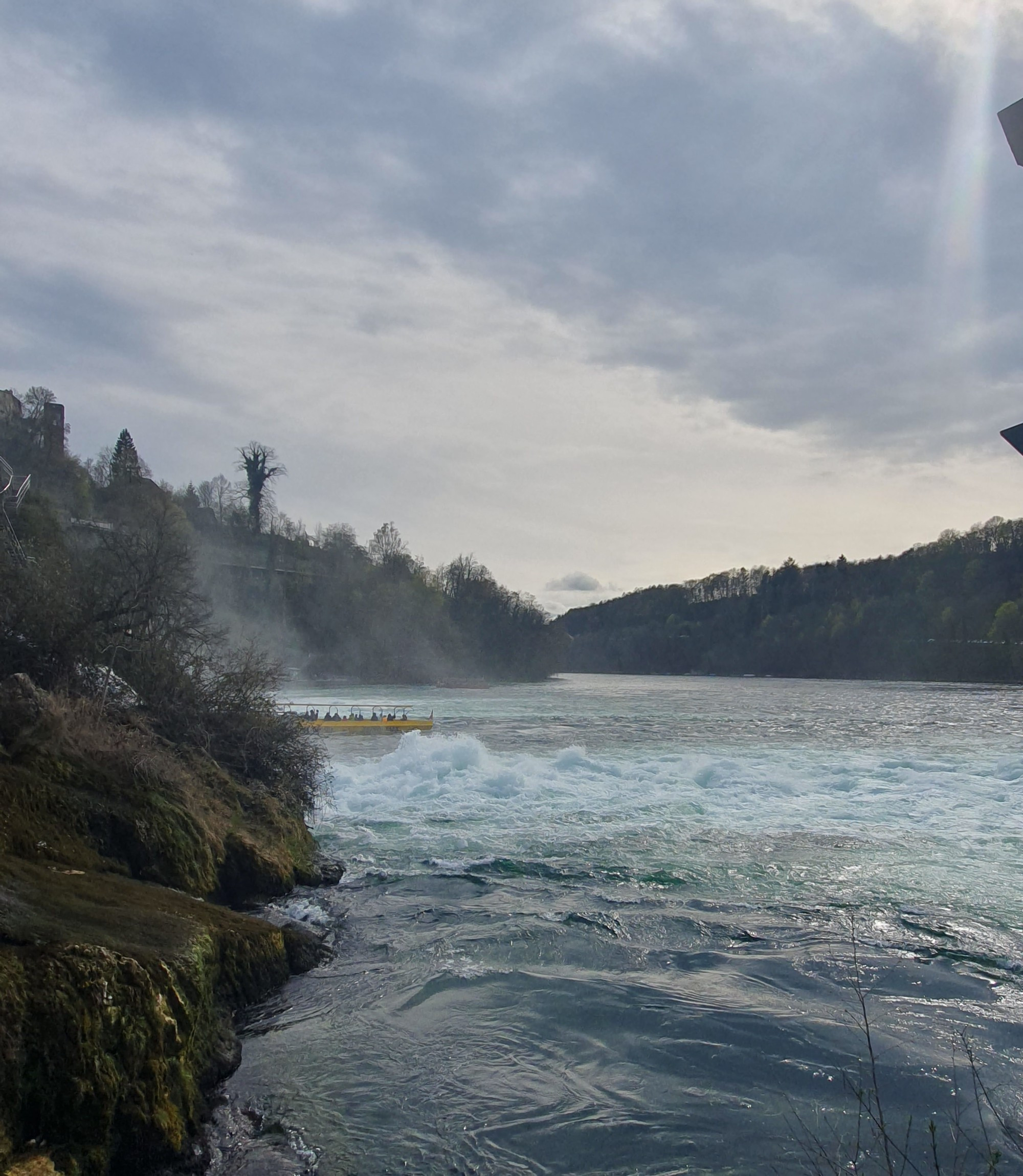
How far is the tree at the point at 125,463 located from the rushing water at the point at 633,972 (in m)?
64.0

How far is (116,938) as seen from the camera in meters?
5.50

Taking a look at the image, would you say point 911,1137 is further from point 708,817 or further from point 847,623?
point 847,623

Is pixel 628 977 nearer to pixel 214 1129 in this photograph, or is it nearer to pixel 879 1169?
pixel 879 1169

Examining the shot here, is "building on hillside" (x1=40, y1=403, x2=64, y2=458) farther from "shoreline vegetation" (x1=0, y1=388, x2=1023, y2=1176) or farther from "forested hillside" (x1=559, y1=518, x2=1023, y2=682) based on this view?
"forested hillside" (x1=559, y1=518, x2=1023, y2=682)

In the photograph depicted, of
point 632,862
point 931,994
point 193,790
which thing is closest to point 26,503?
point 193,790

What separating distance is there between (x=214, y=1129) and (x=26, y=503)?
33.9 meters

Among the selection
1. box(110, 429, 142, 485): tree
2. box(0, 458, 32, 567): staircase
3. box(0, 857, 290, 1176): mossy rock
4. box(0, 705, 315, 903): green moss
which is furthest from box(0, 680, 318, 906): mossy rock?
box(110, 429, 142, 485): tree

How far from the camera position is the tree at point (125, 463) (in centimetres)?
7538

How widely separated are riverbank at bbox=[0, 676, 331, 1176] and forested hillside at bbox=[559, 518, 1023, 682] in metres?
96.6

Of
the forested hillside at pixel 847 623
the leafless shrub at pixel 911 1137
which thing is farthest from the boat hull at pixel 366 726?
the forested hillside at pixel 847 623

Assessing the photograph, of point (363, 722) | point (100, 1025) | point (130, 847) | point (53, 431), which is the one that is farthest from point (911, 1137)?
point (53, 431)

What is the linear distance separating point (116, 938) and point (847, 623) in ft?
416

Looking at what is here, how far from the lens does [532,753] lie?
27.9 m

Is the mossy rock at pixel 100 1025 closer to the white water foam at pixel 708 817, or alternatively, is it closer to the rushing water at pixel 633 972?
the rushing water at pixel 633 972
